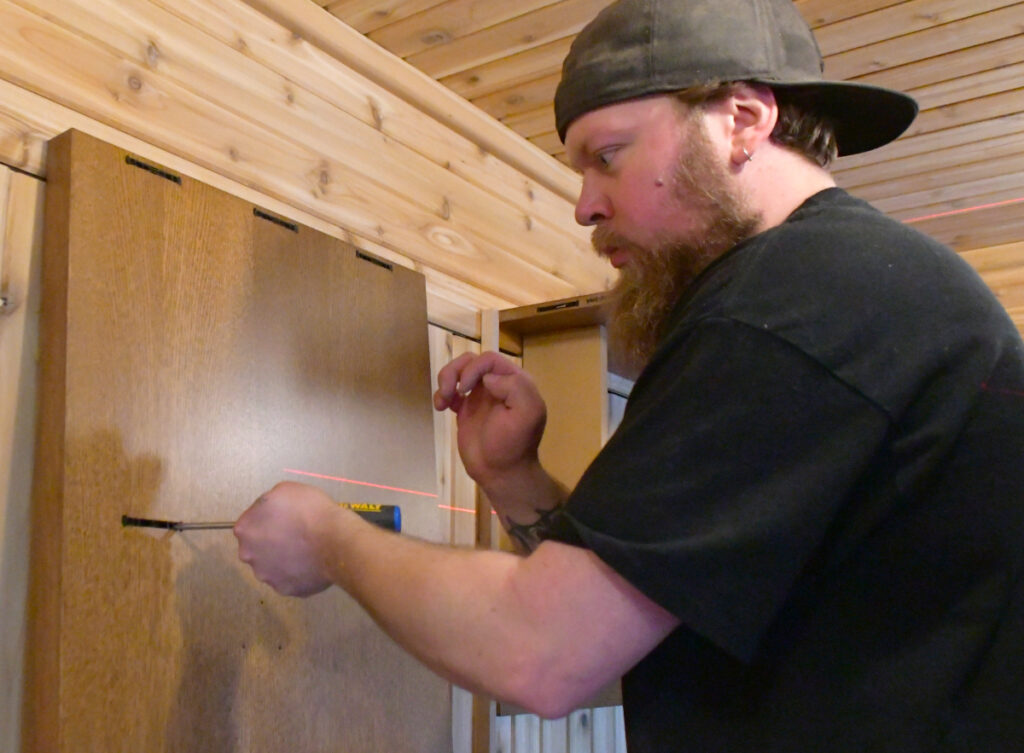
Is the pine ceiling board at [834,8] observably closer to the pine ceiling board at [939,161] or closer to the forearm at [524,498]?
the pine ceiling board at [939,161]

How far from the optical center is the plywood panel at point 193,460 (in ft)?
3.43

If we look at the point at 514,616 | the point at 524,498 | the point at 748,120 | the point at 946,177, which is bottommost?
the point at 514,616

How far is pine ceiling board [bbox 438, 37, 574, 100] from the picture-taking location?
1897 millimetres

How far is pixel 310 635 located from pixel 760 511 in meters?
0.84

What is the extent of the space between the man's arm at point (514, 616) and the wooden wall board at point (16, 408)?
0.50m

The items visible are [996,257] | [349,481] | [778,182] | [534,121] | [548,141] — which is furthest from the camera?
[996,257]

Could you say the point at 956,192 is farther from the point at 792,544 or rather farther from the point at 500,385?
the point at 792,544

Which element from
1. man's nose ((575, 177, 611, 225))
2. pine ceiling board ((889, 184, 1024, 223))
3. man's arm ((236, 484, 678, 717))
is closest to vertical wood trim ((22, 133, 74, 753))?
man's arm ((236, 484, 678, 717))

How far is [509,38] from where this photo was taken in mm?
1855

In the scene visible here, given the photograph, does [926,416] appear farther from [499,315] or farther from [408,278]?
[499,315]

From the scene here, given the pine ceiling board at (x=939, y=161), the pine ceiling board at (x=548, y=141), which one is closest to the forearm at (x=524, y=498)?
the pine ceiling board at (x=548, y=141)

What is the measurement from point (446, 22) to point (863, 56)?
0.85 meters

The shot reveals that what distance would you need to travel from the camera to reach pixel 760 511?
25.5 inches

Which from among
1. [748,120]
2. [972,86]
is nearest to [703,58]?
[748,120]
